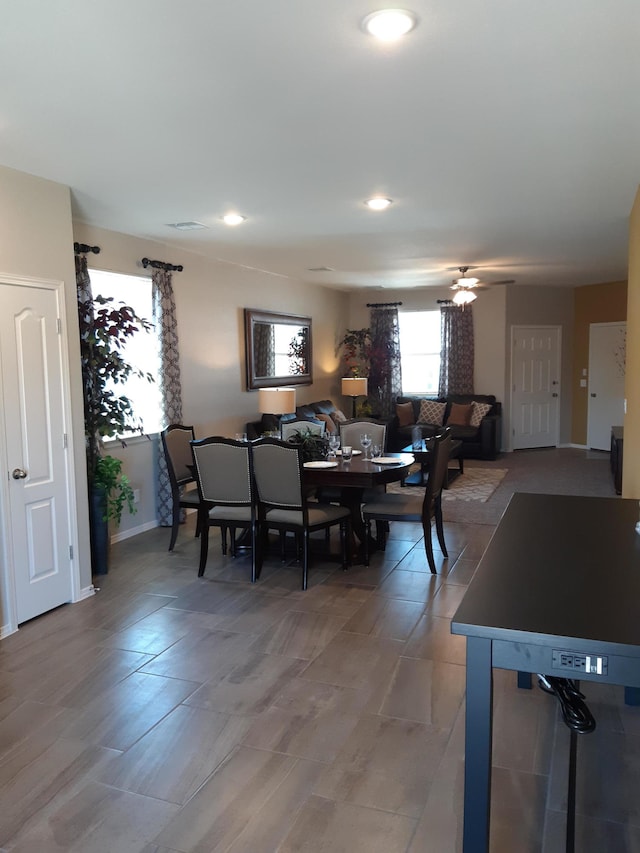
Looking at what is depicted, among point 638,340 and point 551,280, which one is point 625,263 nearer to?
point 551,280

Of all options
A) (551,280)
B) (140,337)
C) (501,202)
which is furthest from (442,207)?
(551,280)

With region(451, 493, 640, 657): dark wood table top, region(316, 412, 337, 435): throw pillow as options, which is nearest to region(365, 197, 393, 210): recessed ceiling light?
region(451, 493, 640, 657): dark wood table top

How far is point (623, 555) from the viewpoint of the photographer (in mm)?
2027

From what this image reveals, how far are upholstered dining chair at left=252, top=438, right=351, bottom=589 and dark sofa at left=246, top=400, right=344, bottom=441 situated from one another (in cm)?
166

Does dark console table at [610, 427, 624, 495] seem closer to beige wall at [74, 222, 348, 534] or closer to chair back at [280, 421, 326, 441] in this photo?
chair back at [280, 421, 326, 441]

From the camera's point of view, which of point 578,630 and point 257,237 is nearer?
point 578,630

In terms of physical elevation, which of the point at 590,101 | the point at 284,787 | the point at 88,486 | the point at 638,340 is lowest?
the point at 284,787

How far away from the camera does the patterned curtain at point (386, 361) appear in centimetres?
1029

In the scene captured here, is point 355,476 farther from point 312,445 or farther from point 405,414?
point 405,414

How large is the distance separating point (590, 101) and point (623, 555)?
6.24 ft

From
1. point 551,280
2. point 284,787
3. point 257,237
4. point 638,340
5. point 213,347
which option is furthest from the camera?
point 551,280

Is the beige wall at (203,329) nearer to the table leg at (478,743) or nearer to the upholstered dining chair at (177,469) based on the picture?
the upholstered dining chair at (177,469)

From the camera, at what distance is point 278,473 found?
13.8ft

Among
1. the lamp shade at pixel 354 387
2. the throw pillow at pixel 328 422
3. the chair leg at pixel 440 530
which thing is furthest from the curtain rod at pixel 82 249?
the lamp shade at pixel 354 387
